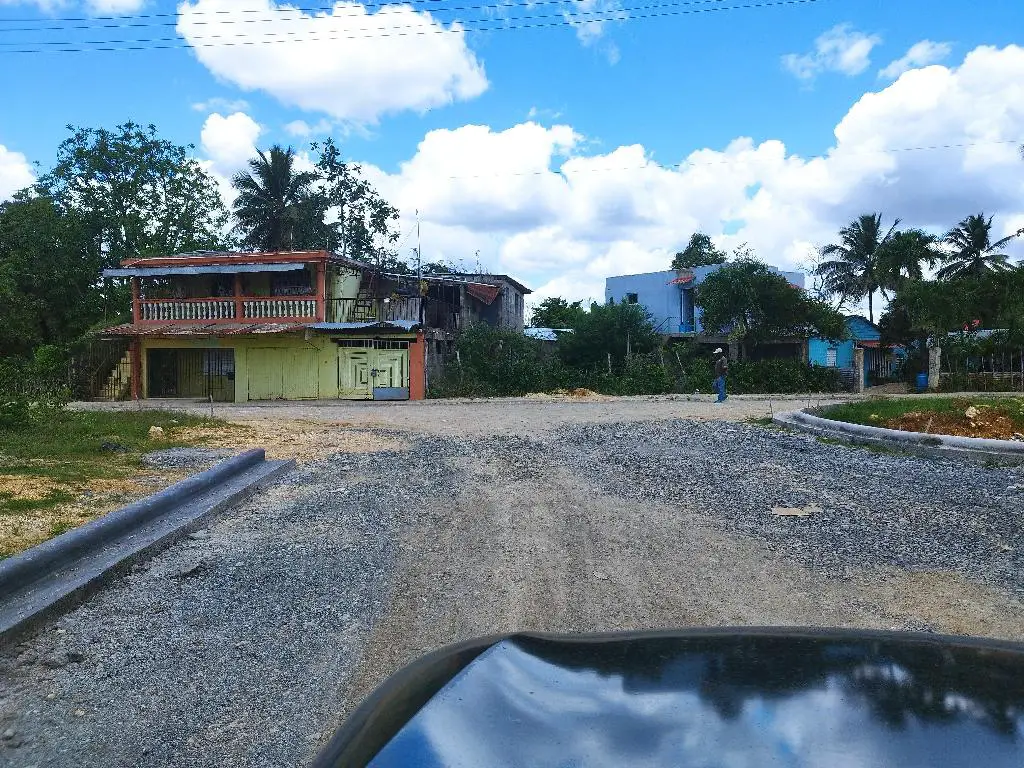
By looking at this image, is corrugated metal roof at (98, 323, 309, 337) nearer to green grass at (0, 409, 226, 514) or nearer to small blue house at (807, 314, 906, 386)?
green grass at (0, 409, 226, 514)

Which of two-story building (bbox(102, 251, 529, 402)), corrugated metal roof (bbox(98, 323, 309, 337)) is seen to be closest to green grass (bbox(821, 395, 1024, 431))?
two-story building (bbox(102, 251, 529, 402))

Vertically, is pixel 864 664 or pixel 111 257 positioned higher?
pixel 111 257

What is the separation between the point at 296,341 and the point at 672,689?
26262 millimetres

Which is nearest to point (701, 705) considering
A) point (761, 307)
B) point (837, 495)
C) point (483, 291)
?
point (837, 495)

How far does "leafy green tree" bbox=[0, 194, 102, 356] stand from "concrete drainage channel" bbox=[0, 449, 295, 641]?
27.8m

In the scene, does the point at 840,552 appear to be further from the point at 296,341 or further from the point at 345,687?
the point at 296,341

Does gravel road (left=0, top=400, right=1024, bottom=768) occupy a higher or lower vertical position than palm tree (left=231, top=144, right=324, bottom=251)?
lower

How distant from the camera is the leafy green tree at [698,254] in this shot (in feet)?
161

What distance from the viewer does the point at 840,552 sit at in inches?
211

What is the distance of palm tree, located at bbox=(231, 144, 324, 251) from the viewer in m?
36.0

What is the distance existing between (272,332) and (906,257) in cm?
2984

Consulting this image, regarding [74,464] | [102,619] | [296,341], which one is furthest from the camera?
[296,341]

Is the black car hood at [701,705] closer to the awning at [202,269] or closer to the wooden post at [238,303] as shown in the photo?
the awning at [202,269]

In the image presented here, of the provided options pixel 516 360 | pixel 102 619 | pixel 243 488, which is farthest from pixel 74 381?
pixel 102 619
